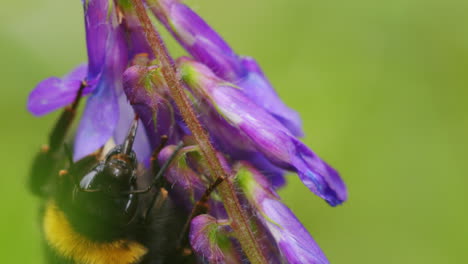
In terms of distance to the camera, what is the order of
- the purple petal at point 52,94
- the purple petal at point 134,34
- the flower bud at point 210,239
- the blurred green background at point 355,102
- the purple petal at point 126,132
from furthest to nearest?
the blurred green background at point 355,102 → the purple petal at point 52,94 → the purple petal at point 126,132 → the purple petal at point 134,34 → the flower bud at point 210,239

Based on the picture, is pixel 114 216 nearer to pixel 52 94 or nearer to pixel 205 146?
pixel 205 146

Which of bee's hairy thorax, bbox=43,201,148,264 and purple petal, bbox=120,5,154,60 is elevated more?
purple petal, bbox=120,5,154,60

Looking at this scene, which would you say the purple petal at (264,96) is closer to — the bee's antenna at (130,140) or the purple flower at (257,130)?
the purple flower at (257,130)

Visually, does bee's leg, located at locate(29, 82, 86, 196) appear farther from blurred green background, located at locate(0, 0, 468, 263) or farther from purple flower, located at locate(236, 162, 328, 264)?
blurred green background, located at locate(0, 0, 468, 263)

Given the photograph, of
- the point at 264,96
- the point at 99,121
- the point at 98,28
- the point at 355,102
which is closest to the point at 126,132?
the point at 99,121

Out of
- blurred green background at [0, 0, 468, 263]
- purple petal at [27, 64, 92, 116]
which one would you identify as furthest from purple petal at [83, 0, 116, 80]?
blurred green background at [0, 0, 468, 263]

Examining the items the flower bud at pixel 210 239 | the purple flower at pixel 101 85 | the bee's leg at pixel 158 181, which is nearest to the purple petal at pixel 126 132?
the purple flower at pixel 101 85

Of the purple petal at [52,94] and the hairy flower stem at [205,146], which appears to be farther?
the purple petal at [52,94]
